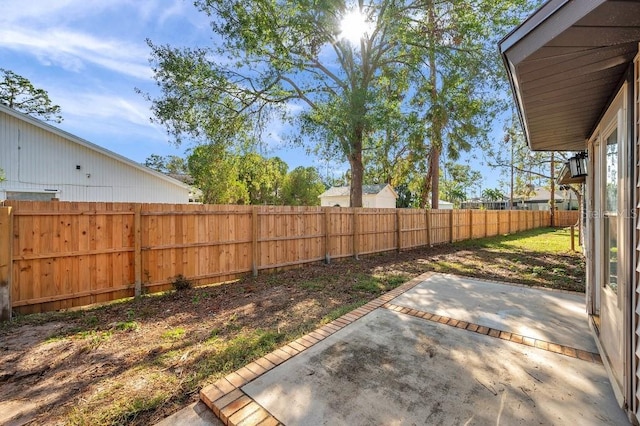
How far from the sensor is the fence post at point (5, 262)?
3.55 meters

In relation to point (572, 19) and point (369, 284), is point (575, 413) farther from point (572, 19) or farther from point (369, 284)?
point (369, 284)

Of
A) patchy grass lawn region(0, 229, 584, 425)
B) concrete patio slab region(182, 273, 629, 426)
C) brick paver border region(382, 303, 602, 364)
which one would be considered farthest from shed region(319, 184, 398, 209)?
concrete patio slab region(182, 273, 629, 426)

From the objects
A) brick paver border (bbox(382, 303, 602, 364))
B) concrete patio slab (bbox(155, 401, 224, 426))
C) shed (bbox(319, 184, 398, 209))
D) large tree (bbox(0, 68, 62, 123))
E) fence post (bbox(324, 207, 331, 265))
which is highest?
large tree (bbox(0, 68, 62, 123))

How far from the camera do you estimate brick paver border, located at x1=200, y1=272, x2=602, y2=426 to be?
187 centimetres

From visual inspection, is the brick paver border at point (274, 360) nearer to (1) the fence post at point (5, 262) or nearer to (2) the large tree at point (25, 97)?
(1) the fence post at point (5, 262)

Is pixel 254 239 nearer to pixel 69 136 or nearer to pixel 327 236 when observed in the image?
pixel 327 236

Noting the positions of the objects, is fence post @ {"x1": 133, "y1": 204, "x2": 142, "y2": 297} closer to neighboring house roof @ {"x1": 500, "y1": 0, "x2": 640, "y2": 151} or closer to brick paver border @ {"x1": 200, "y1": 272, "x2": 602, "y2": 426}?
brick paver border @ {"x1": 200, "y1": 272, "x2": 602, "y2": 426}

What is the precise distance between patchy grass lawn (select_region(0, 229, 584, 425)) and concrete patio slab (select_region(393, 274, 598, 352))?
833mm

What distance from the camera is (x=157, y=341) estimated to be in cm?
316

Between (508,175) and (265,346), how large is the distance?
1152 inches

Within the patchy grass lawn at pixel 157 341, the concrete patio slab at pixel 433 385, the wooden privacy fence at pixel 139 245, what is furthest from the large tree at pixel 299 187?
the concrete patio slab at pixel 433 385

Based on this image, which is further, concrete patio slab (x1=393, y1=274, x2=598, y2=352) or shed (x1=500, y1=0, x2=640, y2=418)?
concrete patio slab (x1=393, y1=274, x2=598, y2=352)

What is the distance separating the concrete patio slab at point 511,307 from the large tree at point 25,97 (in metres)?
24.3

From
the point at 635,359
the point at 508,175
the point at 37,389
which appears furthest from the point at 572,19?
the point at 508,175
